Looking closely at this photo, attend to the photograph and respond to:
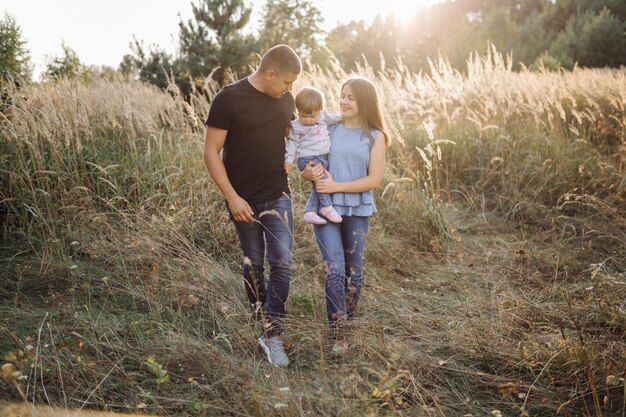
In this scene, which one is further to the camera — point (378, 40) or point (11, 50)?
point (378, 40)

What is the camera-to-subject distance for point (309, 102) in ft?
9.06

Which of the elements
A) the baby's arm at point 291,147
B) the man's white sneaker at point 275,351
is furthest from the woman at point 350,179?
the man's white sneaker at point 275,351

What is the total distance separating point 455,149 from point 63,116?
4.32 metres

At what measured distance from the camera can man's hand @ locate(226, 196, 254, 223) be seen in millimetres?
2666

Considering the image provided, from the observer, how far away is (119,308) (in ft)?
11.1

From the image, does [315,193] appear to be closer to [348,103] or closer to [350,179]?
[350,179]

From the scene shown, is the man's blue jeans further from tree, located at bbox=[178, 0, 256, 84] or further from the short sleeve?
tree, located at bbox=[178, 0, 256, 84]

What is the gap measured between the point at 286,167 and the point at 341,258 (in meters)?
0.60

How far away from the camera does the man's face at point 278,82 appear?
2658mm

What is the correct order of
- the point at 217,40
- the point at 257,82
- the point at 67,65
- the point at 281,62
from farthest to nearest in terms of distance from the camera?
the point at 217,40 < the point at 67,65 < the point at 257,82 < the point at 281,62

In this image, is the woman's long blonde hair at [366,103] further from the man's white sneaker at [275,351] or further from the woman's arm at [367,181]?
the man's white sneaker at [275,351]

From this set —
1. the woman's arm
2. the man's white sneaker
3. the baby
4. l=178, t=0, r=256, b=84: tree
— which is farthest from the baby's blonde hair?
l=178, t=0, r=256, b=84: tree

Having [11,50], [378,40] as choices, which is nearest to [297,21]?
[378,40]

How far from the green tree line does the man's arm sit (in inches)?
58.8
